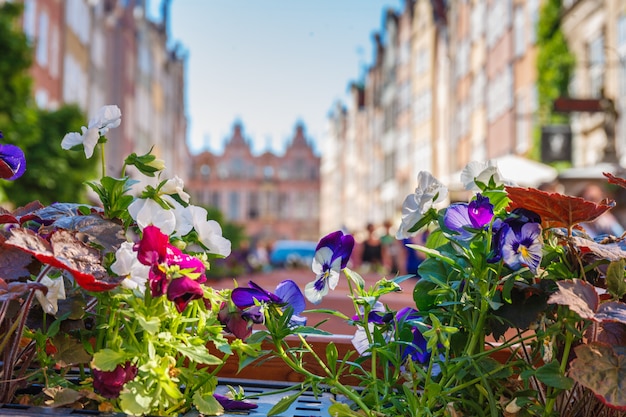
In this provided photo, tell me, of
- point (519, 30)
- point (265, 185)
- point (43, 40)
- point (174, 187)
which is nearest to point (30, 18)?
A: point (43, 40)

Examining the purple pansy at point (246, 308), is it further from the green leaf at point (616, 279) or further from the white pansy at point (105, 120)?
the green leaf at point (616, 279)

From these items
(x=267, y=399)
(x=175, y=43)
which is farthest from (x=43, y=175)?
(x=175, y=43)

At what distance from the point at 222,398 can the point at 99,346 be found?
18 cm

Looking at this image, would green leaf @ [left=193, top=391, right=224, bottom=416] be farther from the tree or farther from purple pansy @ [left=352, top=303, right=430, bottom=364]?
the tree

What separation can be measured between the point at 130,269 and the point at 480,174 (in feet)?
1.71

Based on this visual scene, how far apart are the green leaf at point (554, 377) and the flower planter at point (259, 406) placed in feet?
0.99

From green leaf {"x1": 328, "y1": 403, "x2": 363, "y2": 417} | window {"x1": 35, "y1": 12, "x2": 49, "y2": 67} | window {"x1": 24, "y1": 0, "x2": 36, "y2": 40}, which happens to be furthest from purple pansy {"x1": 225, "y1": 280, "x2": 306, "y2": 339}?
window {"x1": 35, "y1": 12, "x2": 49, "y2": 67}

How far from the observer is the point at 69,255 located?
116cm

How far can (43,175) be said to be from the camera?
1839cm

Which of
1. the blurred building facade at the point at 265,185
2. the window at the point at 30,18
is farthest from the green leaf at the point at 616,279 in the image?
the blurred building facade at the point at 265,185

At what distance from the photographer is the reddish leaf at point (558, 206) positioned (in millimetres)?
1194

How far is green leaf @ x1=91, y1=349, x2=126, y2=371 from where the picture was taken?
114cm

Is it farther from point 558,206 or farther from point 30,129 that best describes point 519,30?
point 558,206

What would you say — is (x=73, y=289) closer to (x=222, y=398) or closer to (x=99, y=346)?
(x=99, y=346)
